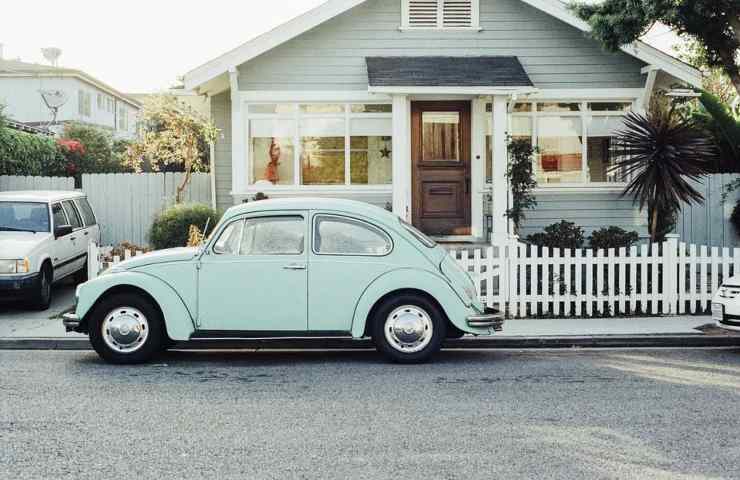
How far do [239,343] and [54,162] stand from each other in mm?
15076

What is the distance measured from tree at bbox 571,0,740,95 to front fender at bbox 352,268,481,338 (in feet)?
23.7

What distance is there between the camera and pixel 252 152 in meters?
17.5

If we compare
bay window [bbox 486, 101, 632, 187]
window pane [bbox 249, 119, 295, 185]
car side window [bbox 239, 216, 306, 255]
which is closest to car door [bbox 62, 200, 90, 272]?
window pane [bbox 249, 119, 295, 185]

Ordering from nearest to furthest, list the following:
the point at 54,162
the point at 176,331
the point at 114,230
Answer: the point at 176,331 < the point at 114,230 < the point at 54,162

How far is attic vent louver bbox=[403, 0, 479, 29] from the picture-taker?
17.5 metres

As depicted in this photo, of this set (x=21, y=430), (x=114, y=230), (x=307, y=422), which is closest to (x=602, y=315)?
(x=307, y=422)

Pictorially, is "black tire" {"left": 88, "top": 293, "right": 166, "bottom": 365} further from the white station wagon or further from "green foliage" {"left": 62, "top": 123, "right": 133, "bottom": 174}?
"green foliage" {"left": 62, "top": 123, "right": 133, "bottom": 174}

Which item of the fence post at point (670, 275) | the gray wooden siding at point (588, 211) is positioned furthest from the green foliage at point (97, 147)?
the fence post at point (670, 275)

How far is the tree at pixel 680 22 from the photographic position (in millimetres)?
14641

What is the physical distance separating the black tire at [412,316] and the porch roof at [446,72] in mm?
7051

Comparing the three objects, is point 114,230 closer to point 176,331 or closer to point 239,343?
point 239,343

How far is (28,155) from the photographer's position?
72.3ft

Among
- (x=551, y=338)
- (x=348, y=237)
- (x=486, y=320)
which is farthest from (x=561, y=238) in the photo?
(x=348, y=237)

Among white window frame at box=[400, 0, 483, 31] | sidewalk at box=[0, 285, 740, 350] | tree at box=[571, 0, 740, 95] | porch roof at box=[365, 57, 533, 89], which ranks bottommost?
sidewalk at box=[0, 285, 740, 350]
